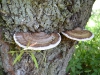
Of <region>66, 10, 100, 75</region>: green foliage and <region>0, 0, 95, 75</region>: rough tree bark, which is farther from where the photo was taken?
<region>66, 10, 100, 75</region>: green foliage

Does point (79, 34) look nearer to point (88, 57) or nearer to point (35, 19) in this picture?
point (35, 19)

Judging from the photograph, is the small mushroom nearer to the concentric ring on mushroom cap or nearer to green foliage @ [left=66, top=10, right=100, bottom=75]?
the concentric ring on mushroom cap

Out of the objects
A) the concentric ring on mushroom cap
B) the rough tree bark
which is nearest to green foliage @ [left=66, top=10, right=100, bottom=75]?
the rough tree bark

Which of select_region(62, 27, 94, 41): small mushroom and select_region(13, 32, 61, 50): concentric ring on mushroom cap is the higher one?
select_region(13, 32, 61, 50): concentric ring on mushroom cap

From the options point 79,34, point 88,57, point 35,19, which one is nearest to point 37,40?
point 35,19

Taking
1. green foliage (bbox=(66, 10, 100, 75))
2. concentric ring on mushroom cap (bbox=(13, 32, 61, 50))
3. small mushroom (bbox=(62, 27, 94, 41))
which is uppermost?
concentric ring on mushroom cap (bbox=(13, 32, 61, 50))

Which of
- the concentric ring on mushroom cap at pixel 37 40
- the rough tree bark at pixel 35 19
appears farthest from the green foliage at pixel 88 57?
the concentric ring on mushroom cap at pixel 37 40

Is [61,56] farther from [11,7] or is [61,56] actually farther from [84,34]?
[11,7]

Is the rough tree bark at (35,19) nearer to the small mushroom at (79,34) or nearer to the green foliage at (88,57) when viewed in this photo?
the small mushroom at (79,34)
